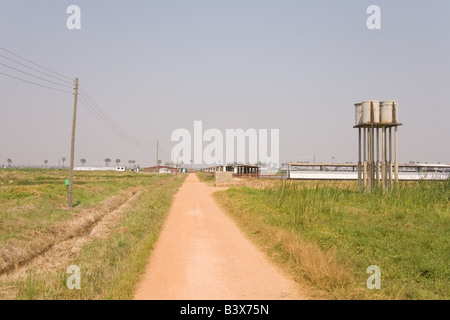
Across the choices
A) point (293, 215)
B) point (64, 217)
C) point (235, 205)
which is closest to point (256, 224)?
point (293, 215)

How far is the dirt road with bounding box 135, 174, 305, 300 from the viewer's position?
5.88m

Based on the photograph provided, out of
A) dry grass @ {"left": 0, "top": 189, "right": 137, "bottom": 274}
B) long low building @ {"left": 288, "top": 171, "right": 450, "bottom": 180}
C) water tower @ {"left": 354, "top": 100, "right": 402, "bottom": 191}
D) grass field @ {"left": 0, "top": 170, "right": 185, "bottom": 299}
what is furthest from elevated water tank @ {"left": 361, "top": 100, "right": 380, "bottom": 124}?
long low building @ {"left": 288, "top": 171, "right": 450, "bottom": 180}

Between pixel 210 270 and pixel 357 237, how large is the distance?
5.42 meters

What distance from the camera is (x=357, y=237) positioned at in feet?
33.4

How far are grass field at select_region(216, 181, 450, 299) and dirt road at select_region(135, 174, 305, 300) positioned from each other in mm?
574

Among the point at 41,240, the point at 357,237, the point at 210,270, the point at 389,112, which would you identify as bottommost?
the point at 41,240

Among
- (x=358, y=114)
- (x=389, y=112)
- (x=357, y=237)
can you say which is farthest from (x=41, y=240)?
(x=389, y=112)

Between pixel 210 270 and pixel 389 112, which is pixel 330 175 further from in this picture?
pixel 210 270

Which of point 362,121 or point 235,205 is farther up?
point 362,121

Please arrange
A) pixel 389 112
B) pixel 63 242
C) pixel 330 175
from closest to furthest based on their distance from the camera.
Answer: pixel 63 242 < pixel 389 112 < pixel 330 175

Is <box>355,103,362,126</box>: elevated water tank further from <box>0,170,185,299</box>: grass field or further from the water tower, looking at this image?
<box>0,170,185,299</box>: grass field
